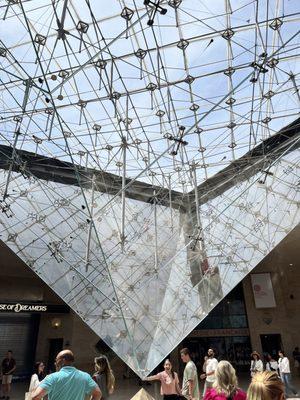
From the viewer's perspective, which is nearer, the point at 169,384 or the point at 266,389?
the point at 266,389

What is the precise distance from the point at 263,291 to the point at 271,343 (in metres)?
2.33

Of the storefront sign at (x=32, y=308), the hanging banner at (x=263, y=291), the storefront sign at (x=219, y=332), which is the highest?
the hanging banner at (x=263, y=291)

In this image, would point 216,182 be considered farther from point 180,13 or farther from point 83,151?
point 180,13

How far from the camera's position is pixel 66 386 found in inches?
92.3

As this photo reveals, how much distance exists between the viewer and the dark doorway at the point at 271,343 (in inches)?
606

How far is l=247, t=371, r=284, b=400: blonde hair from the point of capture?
1363mm

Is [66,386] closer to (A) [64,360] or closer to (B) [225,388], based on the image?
(A) [64,360]

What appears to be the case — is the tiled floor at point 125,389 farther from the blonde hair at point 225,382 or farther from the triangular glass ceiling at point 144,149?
the blonde hair at point 225,382

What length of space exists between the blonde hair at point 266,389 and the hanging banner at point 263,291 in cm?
1579

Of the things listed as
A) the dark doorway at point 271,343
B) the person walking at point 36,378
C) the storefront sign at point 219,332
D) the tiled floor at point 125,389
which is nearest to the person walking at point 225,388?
the person walking at point 36,378

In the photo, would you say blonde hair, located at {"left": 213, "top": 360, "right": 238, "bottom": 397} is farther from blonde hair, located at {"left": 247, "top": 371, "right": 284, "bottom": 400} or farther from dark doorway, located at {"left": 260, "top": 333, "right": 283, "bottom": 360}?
dark doorway, located at {"left": 260, "top": 333, "right": 283, "bottom": 360}

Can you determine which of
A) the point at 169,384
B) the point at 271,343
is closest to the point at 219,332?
the point at 271,343

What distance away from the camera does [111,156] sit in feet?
42.7

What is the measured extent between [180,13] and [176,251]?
7.17m
